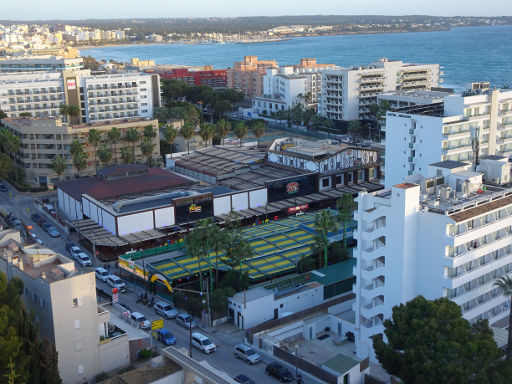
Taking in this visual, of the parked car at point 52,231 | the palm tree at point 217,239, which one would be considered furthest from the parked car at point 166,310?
the parked car at point 52,231

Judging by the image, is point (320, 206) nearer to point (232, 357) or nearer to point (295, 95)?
point (232, 357)

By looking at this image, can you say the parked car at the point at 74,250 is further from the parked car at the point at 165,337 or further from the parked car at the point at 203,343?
the parked car at the point at 203,343

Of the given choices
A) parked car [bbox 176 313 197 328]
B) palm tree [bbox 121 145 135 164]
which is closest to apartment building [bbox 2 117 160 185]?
palm tree [bbox 121 145 135 164]

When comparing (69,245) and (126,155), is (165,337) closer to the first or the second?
(69,245)

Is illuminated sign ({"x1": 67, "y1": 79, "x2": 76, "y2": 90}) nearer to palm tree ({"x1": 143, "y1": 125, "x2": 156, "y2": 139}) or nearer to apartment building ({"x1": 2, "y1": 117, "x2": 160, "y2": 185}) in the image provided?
apartment building ({"x1": 2, "y1": 117, "x2": 160, "y2": 185})

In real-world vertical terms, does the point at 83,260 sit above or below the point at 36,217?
below

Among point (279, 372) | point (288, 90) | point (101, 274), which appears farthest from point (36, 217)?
point (288, 90)
